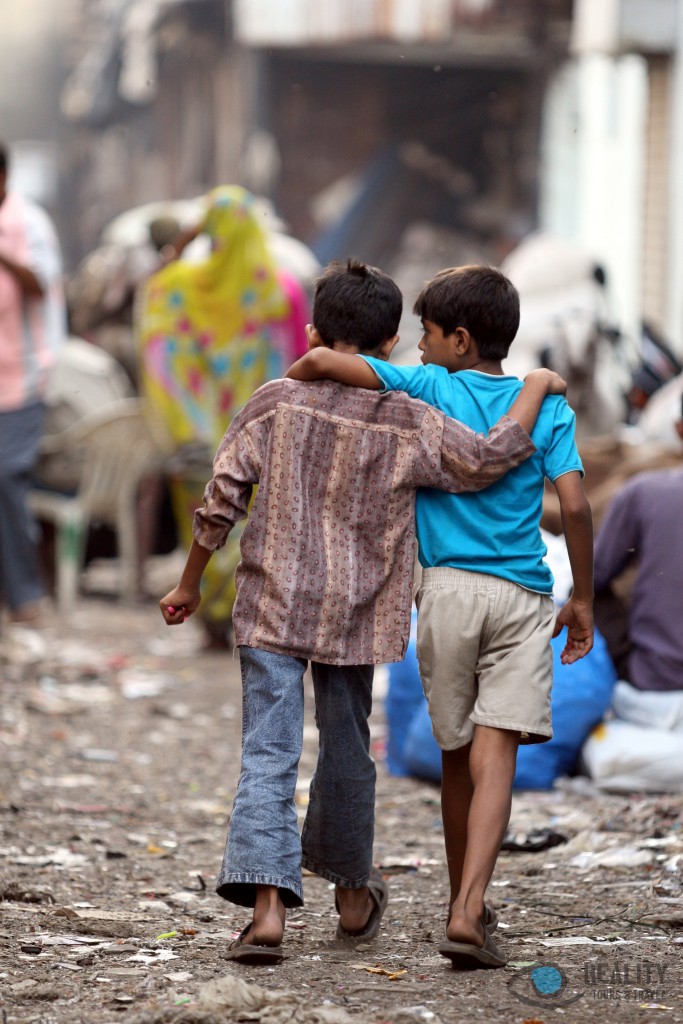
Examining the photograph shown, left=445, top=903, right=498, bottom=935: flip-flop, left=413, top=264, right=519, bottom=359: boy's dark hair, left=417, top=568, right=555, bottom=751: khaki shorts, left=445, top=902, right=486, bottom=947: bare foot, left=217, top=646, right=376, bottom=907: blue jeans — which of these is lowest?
left=445, top=903, right=498, bottom=935: flip-flop

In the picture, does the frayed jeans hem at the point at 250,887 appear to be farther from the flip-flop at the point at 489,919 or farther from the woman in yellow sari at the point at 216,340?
the woman in yellow sari at the point at 216,340

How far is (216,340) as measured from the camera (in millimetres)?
7438

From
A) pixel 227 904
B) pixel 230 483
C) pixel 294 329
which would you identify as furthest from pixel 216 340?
pixel 230 483

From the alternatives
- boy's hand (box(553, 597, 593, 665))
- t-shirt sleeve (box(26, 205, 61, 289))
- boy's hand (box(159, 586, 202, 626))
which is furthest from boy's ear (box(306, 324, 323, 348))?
t-shirt sleeve (box(26, 205, 61, 289))

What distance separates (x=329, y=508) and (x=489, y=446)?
35cm

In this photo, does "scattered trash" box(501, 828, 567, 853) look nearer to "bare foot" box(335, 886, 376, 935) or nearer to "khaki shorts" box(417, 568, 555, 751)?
"bare foot" box(335, 886, 376, 935)

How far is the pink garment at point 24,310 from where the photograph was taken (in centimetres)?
689

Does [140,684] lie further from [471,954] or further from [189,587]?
[471,954]

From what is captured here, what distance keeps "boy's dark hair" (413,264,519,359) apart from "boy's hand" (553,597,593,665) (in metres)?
0.52

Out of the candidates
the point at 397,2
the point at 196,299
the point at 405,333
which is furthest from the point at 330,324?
the point at 397,2

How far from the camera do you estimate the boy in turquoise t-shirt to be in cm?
312

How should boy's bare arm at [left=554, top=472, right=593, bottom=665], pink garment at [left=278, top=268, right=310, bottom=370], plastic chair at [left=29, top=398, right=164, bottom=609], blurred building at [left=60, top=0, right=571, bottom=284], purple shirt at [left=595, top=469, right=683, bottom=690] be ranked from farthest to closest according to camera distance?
blurred building at [left=60, top=0, right=571, bottom=284]
plastic chair at [left=29, top=398, right=164, bottom=609]
pink garment at [left=278, top=268, right=310, bottom=370]
purple shirt at [left=595, top=469, right=683, bottom=690]
boy's bare arm at [left=554, top=472, right=593, bottom=665]

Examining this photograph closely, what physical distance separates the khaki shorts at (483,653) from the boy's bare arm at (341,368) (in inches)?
15.8

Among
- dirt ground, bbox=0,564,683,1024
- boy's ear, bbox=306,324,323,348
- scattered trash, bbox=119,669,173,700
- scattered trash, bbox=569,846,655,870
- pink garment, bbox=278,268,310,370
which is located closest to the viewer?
dirt ground, bbox=0,564,683,1024
